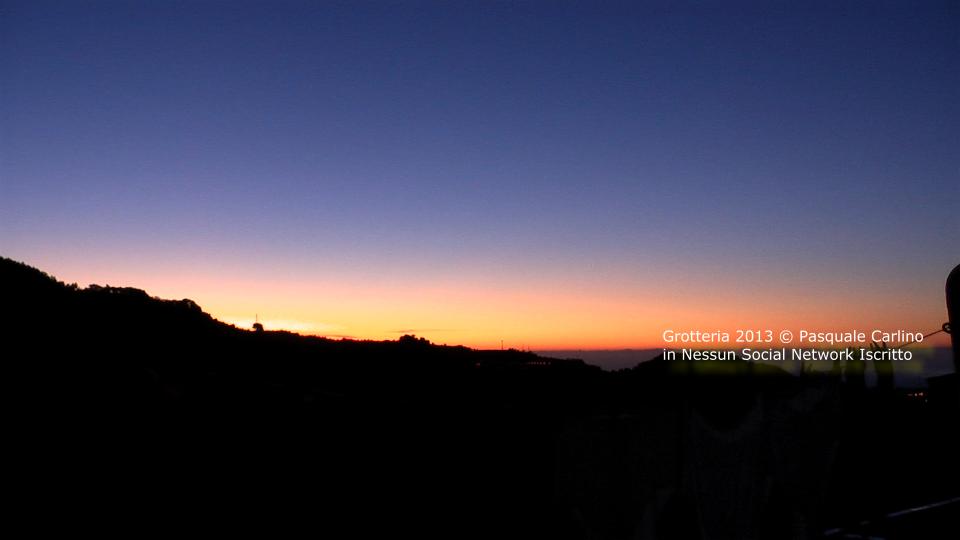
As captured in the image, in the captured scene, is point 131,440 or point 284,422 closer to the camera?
point 131,440

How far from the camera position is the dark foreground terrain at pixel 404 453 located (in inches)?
212

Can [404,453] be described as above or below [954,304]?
below

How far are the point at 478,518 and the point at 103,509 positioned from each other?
3.48 meters

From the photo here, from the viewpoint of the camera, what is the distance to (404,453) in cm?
682

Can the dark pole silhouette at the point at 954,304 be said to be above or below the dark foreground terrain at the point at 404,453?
above

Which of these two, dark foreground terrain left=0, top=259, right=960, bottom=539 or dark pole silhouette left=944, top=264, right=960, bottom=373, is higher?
dark pole silhouette left=944, top=264, right=960, bottom=373

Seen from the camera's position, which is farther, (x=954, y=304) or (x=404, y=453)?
(x=404, y=453)

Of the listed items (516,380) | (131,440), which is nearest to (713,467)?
(516,380)

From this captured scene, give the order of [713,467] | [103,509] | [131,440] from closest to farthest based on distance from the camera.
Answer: [103,509] < [131,440] < [713,467]

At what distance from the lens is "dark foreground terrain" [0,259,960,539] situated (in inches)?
212

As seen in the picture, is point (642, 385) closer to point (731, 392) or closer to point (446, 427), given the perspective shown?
point (731, 392)

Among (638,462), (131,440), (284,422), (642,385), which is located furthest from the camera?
(642,385)

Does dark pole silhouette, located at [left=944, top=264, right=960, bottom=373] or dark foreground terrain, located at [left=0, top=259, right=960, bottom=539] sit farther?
dark foreground terrain, located at [left=0, top=259, right=960, bottom=539]

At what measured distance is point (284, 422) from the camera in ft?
20.4
